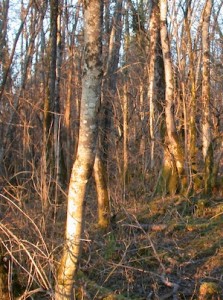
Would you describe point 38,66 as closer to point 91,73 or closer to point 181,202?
point 181,202

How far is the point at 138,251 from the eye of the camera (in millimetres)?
8391

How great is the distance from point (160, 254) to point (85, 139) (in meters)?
3.61

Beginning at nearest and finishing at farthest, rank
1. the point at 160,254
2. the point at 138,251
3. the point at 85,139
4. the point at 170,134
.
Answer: the point at 85,139
the point at 160,254
the point at 138,251
the point at 170,134

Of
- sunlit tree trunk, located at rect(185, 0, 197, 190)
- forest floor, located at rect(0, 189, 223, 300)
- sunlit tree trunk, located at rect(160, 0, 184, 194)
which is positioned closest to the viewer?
forest floor, located at rect(0, 189, 223, 300)

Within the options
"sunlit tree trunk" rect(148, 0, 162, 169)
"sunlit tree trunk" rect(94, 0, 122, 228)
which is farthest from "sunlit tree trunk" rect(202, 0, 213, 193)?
"sunlit tree trunk" rect(94, 0, 122, 228)

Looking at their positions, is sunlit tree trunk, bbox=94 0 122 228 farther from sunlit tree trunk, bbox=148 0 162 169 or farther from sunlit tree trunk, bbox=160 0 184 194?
sunlit tree trunk, bbox=160 0 184 194

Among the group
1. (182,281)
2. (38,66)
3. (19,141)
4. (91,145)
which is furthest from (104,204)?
(38,66)

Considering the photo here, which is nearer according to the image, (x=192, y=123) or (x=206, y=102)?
(x=206, y=102)

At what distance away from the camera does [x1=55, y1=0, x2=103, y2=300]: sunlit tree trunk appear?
17.4ft

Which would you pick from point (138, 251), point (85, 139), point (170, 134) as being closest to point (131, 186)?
point (170, 134)

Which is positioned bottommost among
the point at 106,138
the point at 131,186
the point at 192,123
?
the point at 131,186

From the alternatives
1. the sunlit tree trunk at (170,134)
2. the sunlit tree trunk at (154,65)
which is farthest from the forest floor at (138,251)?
the sunlit tree trunk at (154,65)

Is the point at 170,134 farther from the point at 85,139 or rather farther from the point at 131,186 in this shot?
the point at 85,139

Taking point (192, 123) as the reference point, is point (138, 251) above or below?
below
